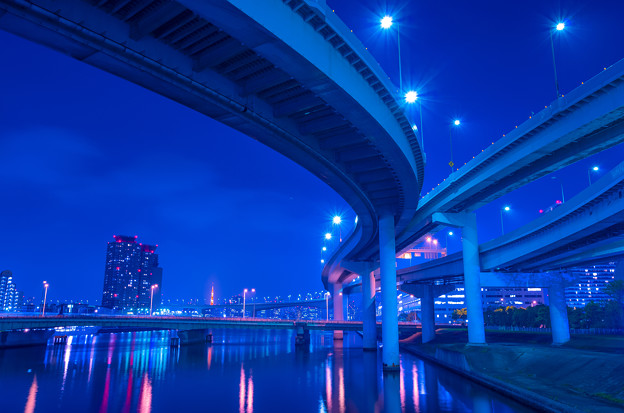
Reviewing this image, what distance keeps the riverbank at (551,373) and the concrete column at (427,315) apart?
29975 millimetres

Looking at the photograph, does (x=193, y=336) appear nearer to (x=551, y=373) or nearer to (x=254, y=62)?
(x=551, y=373)

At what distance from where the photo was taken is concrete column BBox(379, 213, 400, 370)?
4231 cm

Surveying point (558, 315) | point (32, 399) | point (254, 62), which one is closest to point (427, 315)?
point (558, 315)

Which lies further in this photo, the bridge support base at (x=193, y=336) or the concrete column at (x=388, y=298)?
the bridge support base at (x=193, y=336)

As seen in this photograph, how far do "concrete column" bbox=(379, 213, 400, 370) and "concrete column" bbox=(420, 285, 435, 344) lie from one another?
34930mm

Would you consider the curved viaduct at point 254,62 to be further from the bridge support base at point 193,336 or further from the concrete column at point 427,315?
the bridge support base at point 193,336

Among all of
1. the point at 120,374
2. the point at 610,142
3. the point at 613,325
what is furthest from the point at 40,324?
the point at 613,325

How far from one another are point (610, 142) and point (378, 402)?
22277 mm

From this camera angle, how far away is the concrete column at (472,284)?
4453cm

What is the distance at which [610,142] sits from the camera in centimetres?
2705

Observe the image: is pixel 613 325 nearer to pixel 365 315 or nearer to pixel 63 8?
pixel 365 315

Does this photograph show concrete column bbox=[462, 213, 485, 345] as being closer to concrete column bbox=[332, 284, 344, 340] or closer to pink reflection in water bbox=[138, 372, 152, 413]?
pink reflection in water bbox=[138, 372, 152, 413]

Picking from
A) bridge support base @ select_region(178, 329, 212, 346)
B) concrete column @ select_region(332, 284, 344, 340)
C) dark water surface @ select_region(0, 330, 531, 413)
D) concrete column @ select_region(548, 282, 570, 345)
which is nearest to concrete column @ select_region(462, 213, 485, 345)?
dark water surface @ select_region(0, 330, 531, 413)

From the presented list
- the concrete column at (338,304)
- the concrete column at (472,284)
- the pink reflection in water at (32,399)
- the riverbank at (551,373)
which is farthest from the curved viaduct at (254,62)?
the concrete column at (338,304)
